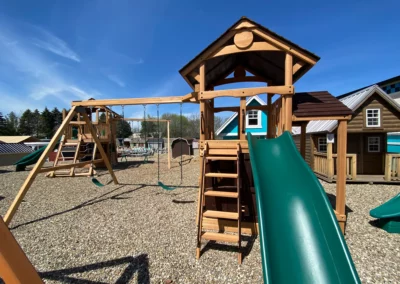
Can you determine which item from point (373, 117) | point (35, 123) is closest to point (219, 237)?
point (373, 117)

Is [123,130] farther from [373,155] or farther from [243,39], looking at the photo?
[243,39]

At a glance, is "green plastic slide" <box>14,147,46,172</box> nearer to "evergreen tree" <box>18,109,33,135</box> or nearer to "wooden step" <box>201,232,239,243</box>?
"wooden step" <box>201,232,239,243</box>

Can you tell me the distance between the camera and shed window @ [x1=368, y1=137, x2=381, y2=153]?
11.1 metres

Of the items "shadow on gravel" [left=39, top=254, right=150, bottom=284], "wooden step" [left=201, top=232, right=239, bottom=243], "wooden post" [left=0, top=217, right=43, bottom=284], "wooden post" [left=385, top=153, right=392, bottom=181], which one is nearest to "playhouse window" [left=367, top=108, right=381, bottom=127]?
"wooden post" [left=385, top=153, right=392, bottom=181]

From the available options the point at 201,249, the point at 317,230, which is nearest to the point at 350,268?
the point at 317,230

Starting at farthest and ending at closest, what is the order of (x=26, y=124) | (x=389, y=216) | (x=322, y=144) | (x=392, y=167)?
(x=26, y=124), (x=322, y=144), (x=392, y=167), (x=389, y=216)

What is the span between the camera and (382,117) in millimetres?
10242

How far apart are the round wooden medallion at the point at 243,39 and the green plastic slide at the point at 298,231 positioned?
276 cm

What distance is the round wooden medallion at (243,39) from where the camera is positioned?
459 cm

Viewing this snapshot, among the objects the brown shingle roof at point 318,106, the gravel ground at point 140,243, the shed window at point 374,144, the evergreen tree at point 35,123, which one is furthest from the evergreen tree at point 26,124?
the shed window at point 374,144

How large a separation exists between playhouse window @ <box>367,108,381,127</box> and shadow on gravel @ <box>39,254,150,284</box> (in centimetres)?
1194

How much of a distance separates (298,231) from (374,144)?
39.4 ft

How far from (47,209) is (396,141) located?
23.5m

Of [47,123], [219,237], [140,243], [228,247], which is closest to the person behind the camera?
[219,237]
